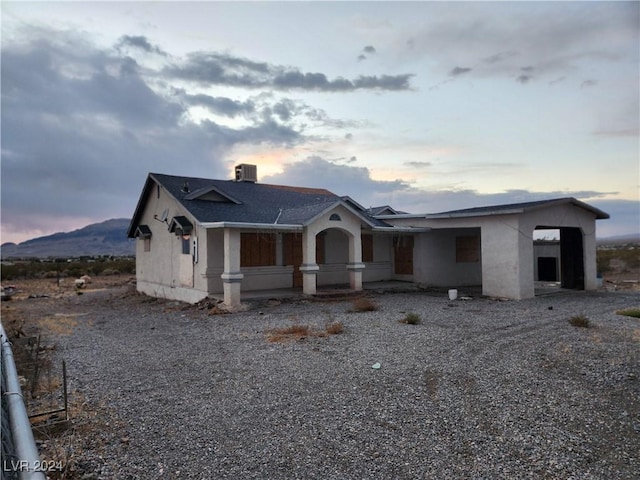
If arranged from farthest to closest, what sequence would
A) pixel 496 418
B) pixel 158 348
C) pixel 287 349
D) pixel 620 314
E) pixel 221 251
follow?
pixel 221 251 < pixel 620 314 < pixel 158 348 < pixel 287 349 < pixel 496 418

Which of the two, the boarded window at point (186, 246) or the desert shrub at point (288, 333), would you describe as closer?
the desert shrub at point (288, 333)

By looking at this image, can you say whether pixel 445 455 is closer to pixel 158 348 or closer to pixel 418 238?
pixel 158 348

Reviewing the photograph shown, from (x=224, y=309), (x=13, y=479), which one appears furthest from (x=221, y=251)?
(x=13, y=479)

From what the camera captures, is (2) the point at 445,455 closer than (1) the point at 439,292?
Yes

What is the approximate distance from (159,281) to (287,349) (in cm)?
1185

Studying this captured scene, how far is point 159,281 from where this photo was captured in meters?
19.0

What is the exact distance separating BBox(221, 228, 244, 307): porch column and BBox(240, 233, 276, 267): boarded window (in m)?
1.94

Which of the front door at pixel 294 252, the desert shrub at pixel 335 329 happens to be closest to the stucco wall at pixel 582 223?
the front door at pixel 294 252

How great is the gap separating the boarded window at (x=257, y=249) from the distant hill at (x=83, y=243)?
135055 millimetres

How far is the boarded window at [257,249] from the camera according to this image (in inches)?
648

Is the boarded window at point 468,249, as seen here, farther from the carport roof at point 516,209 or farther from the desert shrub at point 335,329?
the desert shrub at point 335,329

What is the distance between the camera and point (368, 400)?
19.8ft

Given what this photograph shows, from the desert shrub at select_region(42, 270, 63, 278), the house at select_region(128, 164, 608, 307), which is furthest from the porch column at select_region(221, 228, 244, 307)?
the desert shrub at select_region(42, 270, 63, 278)

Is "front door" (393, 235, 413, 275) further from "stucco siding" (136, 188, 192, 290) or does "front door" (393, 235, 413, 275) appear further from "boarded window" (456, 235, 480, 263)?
"stucco siding" (136, 188, 192, 290)
